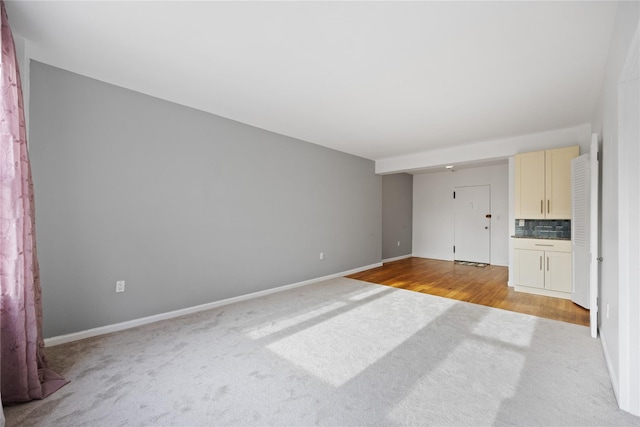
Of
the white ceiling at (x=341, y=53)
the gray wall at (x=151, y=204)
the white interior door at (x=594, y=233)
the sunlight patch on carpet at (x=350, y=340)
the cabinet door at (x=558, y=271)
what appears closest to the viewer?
the white ceiling at (x=341, y=53)

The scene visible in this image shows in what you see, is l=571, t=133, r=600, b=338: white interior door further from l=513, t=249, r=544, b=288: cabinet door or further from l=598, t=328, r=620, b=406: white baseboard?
l=598, t=328, r=620, b=406: white baseboard

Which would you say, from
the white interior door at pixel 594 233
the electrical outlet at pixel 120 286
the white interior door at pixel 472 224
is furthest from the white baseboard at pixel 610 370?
the white interior door at pixel 472 224

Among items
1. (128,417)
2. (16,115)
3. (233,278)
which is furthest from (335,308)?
(16,115)

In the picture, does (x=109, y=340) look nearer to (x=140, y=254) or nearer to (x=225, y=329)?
(x=140, y=254)

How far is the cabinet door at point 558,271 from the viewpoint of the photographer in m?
4.00

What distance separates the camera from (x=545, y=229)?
4.51 m

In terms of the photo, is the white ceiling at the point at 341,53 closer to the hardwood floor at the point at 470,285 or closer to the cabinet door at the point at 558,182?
the cabinet door at the point at 558,182

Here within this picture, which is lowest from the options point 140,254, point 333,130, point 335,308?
point 335,308

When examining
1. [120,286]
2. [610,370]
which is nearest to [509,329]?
[610,370]

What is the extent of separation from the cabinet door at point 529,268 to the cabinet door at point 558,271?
72mm

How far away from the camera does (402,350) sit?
2.46 metres

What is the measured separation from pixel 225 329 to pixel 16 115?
93.3 inches

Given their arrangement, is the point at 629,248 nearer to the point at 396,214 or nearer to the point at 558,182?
the point at 558,182

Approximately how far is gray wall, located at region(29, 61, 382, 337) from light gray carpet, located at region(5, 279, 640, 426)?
0.50m
